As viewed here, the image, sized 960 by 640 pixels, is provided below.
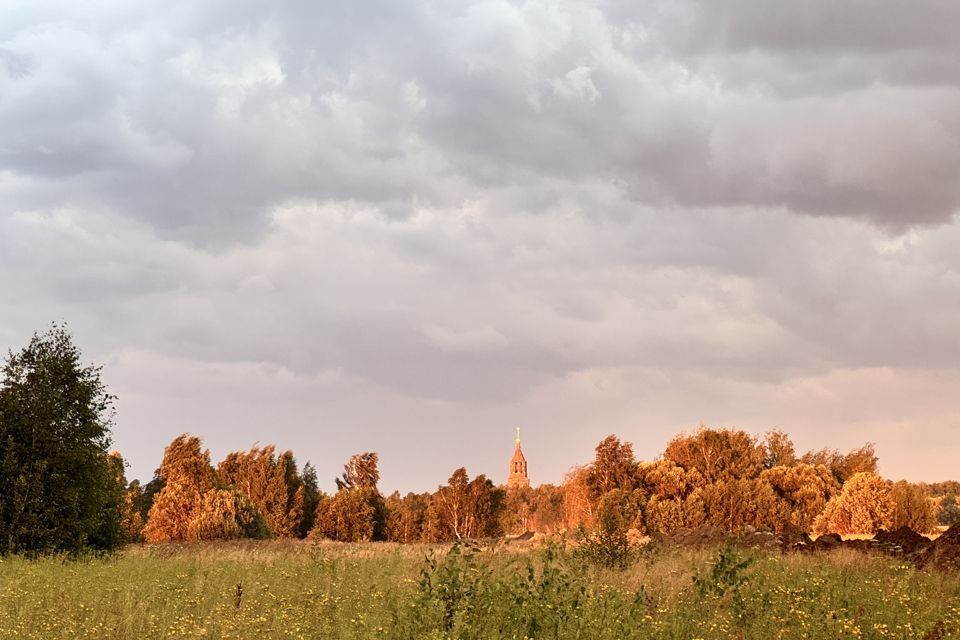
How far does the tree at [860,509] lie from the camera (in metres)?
Answer: 39.1

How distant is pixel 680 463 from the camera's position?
1874 inches

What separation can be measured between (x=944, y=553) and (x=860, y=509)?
2138 cm

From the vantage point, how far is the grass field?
11742 millimetres

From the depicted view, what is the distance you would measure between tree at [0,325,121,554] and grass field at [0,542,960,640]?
701 centimetres

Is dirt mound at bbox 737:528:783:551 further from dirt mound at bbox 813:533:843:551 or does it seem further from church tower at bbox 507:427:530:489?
church tower at bbox 507:427:530:489

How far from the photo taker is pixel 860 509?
3931 cm

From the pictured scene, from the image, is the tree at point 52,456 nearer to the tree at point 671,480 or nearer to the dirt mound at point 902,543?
the dirt mound at point 902,543

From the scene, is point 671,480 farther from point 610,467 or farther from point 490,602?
point 490,602

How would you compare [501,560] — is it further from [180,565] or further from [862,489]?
[862,489]

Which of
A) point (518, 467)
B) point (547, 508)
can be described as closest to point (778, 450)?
point (547, 508)

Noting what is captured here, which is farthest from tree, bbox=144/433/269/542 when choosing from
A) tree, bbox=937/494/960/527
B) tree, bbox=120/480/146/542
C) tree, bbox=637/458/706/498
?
tree, bbox=937/494/960/527

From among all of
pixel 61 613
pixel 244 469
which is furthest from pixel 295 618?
pixel 244 469

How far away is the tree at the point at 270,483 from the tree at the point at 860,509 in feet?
99.1

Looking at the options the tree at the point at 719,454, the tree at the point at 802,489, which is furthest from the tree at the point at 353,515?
the tree at the point at 802,489
